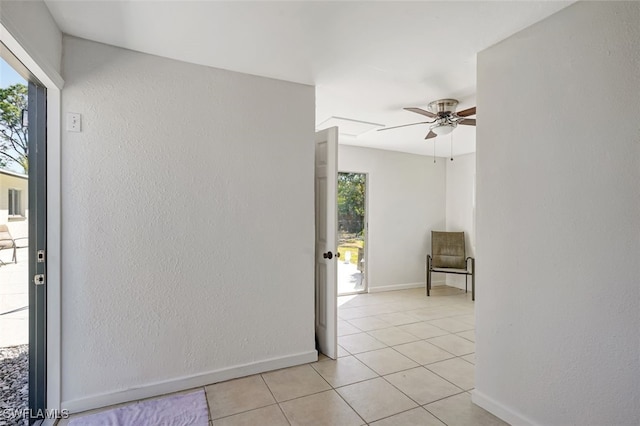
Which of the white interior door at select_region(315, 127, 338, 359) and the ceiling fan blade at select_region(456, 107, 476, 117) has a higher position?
the ceiling fan blade at select_region(456, 107, 476, 117)

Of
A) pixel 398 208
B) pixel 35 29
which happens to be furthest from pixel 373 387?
pixel 398 208

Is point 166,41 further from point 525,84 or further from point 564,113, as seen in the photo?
point 564,113

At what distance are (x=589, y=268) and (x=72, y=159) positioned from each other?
9.80 ft

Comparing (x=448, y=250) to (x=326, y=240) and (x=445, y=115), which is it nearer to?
(x=445, y=115)

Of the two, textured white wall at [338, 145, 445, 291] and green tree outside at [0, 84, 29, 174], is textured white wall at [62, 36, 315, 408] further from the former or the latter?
textured white wall at [338, 145, 445, 291]

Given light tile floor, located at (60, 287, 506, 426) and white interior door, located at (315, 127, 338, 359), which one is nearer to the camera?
light tile floor, located at (60, 287, 506, 426)

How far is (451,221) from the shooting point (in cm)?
604

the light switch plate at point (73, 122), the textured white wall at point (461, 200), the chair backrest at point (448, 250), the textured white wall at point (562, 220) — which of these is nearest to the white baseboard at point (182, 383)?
the textured white wall at point (562, 220)

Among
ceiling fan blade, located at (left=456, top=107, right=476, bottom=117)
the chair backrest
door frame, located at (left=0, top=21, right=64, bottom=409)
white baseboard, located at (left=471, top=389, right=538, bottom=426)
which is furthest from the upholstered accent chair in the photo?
door frame, located at (left=0, top=21, right=64, bottom=409)

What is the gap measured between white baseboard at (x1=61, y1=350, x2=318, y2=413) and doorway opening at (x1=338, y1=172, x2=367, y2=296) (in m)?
2.67

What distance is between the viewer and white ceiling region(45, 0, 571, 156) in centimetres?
172

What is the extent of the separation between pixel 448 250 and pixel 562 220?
4016 millimetres

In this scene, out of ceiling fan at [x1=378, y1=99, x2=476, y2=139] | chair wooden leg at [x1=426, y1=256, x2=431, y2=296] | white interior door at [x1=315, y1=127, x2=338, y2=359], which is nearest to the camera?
white interior door at [x1=315, y1=127, x2=338, y2=359]

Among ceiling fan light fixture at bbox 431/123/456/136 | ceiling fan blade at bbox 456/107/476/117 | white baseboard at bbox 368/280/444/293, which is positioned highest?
ceiling fan blade at bbox 456/107/476/117
